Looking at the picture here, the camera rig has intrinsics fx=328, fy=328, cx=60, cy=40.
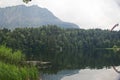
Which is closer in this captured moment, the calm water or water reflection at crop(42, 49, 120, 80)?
the calm water

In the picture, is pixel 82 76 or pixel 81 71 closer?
pixel 82 76

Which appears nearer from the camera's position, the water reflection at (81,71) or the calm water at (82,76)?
the calm water at (82,76)

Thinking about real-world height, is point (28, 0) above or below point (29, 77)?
above

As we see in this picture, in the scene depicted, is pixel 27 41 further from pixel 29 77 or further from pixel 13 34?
pixel 29 77

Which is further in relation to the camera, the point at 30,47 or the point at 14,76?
the point at 30,47

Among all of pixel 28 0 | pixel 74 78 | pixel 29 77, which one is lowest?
pixel 74 78

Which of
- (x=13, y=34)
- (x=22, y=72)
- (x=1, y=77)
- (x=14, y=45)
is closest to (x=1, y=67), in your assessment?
(x=1, y=77)

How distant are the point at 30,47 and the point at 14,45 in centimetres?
2419

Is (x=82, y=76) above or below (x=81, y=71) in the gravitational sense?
above

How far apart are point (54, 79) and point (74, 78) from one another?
4.31 m

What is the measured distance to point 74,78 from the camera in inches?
2581

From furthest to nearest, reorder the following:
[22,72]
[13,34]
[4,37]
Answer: [13,34], [4,37], [22,72]

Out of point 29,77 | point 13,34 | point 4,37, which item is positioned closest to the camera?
point 29,77

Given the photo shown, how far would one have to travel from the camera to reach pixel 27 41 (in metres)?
197
